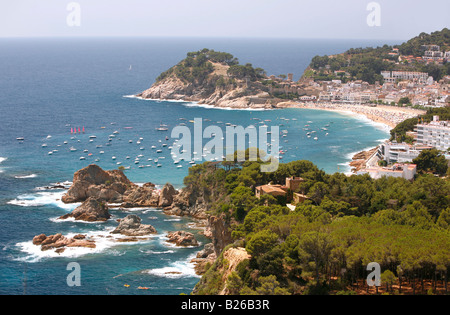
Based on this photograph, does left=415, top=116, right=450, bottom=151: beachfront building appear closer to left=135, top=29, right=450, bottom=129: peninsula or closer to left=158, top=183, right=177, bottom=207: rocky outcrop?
left=135, top=29, right=450, bottom=129: peninsula

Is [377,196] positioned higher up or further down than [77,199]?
higher up

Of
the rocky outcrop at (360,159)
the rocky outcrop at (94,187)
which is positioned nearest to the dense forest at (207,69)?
the rocky outcrop at (360,159)

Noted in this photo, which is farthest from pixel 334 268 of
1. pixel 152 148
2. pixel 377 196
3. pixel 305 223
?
pixel 152 148

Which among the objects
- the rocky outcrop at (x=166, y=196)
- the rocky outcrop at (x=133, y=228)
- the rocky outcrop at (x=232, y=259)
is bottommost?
the rocky outcrop at (x=133, y=228)

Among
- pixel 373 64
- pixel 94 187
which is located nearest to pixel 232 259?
pixel 94 187

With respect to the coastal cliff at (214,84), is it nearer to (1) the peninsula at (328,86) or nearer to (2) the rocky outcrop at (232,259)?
(1) the peninsula at (328,86)

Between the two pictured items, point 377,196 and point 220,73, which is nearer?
point 377,196

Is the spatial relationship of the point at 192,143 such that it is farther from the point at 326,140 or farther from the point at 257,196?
the point at 257,196
